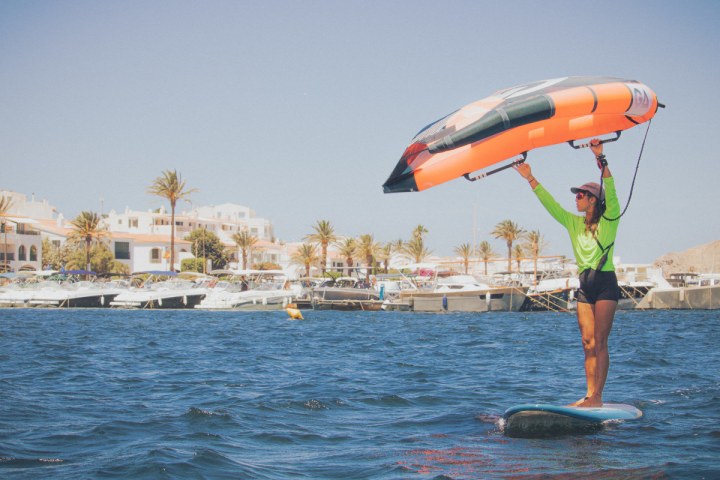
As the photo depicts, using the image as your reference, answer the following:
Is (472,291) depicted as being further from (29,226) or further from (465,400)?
(29,226)

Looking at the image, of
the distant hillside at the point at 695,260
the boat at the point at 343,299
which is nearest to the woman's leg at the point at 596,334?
the boat at the point at 343,299

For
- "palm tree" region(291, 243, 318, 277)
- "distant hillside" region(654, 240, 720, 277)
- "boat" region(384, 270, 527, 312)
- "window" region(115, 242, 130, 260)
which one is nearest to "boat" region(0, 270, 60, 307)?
"boat" region(384, 270, 527, 312)

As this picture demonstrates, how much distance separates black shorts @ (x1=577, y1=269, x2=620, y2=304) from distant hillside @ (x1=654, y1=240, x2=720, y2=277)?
113 m

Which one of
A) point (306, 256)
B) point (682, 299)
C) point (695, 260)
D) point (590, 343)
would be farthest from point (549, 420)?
point (695, 260)

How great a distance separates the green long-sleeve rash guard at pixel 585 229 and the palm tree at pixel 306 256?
278 feet

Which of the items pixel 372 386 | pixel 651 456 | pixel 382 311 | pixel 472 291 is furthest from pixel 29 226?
pixel 651 456

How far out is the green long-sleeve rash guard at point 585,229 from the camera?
305 inches

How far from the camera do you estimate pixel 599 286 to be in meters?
Answer: 7.84

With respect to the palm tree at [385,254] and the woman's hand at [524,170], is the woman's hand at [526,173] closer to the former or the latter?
the woman's hand at [524,170]

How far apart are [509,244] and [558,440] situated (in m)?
91.8

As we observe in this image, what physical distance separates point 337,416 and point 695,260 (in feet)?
394

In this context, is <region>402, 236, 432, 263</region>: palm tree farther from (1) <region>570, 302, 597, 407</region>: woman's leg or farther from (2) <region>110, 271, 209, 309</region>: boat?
(1) <region>570, 302, 597, 407</region>: woman's leg

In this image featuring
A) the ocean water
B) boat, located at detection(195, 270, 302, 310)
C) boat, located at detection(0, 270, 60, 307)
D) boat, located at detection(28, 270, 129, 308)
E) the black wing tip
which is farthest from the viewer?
boat, located at detection(0, 270, 60, 307)

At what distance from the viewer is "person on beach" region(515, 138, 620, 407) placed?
7.79 metres
